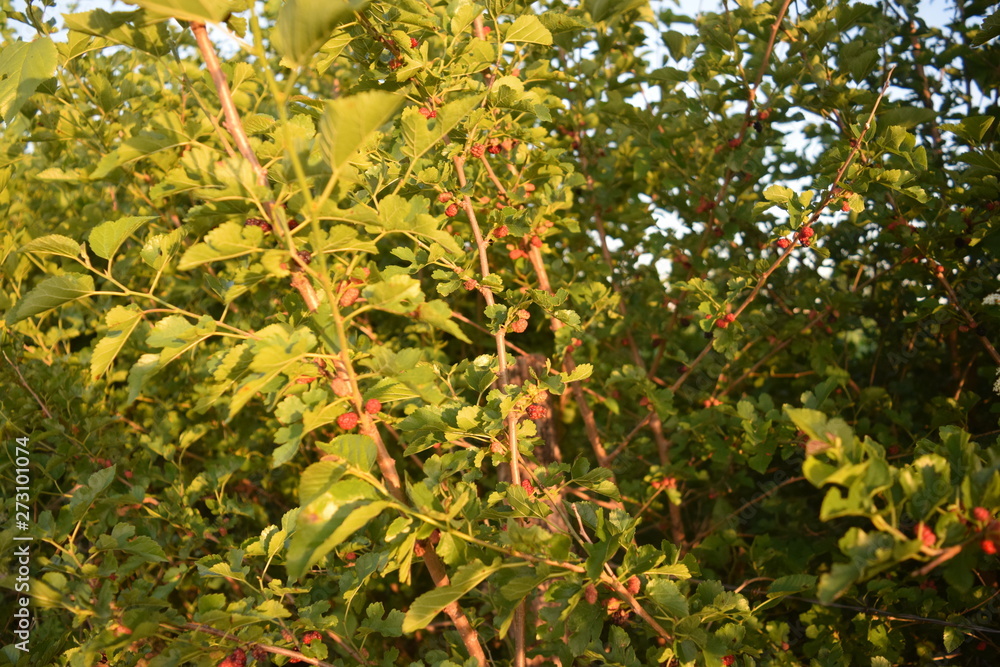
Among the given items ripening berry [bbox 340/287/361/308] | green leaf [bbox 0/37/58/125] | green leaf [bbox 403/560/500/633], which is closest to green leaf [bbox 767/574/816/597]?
green leaf [bbox 403/560/500/633]

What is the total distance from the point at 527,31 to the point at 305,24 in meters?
0.72

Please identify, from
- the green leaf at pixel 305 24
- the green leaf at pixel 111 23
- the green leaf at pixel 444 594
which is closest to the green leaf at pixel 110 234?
the green leaf at pixel 111 23

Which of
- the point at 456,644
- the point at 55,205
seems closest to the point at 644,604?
the point at 456,644

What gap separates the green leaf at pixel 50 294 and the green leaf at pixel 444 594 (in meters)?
0.75

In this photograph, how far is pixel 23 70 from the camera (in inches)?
43.1

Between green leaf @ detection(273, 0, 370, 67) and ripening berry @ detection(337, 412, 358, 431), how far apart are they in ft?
1.82

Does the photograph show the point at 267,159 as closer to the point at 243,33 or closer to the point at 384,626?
the point at 243,33

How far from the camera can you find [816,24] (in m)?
1.99

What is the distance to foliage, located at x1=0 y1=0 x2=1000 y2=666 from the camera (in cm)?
106

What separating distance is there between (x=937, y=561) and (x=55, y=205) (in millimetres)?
3439

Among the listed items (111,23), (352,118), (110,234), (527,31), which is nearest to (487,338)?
Answer: (527,31)

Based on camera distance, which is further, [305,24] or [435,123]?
[435,123]

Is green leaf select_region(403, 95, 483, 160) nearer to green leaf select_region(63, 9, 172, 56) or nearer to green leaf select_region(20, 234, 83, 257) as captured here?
green leaf select_region(63, 9, 172, 56)

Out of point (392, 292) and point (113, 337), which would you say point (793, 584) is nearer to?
point (392, 292)
